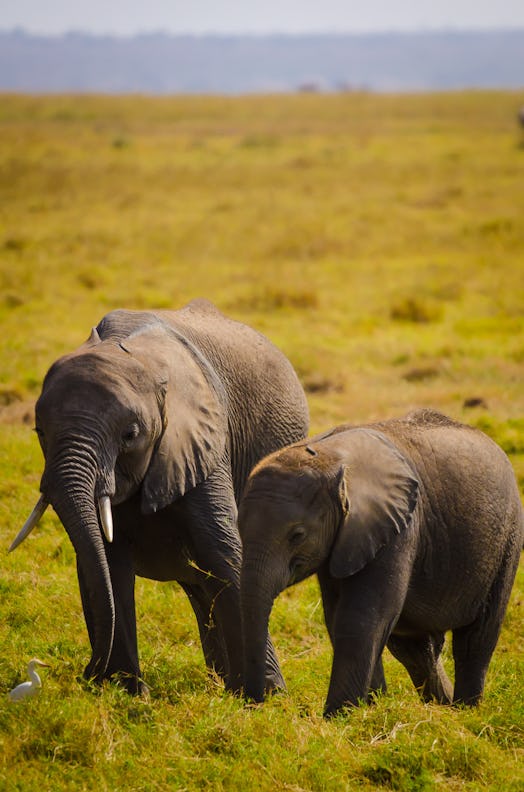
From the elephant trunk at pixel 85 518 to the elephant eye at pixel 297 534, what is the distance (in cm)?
82

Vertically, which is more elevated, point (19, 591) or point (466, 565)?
point (466, 565)

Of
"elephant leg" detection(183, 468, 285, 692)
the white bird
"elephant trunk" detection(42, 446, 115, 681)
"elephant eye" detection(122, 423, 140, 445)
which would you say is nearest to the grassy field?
the white bird

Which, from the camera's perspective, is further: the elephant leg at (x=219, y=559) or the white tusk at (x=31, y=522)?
the elephant leg at (x=219, y=559)

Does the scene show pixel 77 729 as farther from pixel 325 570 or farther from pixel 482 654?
pixel 482 654

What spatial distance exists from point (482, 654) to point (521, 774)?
44.0 inches

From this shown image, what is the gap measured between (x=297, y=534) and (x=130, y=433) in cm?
90

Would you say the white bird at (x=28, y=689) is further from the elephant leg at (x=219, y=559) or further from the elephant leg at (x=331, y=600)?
the elephant leg at (x=331, y=600)

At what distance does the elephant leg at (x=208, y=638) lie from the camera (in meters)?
6.05

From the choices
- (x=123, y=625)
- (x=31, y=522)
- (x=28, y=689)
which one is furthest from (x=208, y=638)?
(x=31, y=522)

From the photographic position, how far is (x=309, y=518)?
4832 mm

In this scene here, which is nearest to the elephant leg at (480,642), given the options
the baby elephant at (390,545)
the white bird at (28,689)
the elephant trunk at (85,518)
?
the baby elephant at (390,545)

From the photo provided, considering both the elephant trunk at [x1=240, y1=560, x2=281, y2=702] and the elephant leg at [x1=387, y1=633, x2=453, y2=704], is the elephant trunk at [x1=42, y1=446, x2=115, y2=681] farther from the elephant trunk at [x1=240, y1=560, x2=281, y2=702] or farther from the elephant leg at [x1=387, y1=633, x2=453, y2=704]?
the elephant leg at [x1=387, y1=633, x2=453, y2=704]

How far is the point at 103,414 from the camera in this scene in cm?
496

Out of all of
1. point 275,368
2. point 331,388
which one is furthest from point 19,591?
point 331,388
